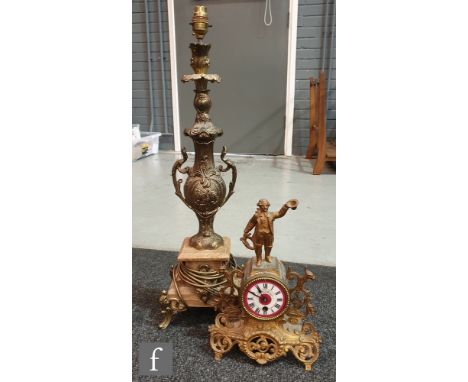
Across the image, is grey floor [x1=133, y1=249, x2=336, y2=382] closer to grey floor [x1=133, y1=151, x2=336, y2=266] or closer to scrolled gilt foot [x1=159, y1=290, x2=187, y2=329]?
scrolled gilt foot [x1=159, y1=290, x2=187, y2=329]

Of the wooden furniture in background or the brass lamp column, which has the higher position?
the wooden furniture in background

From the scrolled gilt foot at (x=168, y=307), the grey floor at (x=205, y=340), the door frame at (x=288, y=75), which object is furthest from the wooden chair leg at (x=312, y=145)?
the scrolled gilt foot at (x=168, y=307)

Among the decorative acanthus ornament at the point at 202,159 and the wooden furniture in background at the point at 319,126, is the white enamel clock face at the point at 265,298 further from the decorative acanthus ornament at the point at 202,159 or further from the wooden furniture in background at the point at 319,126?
the wooden furniture in background at the point at 319,126

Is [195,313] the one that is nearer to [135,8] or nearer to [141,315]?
[141,315]

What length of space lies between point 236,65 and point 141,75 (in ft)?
3.34

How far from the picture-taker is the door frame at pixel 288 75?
11.0ft

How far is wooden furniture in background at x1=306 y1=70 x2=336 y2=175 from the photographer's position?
305 cm

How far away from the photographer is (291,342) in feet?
3.82

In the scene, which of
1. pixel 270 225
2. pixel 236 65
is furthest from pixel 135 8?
pixel 270 225

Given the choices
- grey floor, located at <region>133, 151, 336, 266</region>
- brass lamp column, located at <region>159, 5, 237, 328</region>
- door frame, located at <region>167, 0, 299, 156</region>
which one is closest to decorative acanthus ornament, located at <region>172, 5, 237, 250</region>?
brass lamp column, located at <region>159, 5, 237, 328</region>

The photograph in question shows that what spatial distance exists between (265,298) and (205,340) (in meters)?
0.31

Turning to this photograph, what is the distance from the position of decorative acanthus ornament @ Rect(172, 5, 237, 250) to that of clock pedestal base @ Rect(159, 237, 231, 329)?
48 millimetres

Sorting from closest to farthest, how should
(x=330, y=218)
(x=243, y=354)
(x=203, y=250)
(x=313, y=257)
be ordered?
(x=243, y=354), (x=203, y=250), (x=313, y=257), (x=330, y=218)

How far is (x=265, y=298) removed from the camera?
114 centimetres
